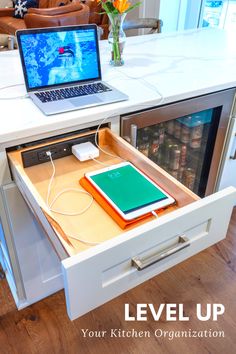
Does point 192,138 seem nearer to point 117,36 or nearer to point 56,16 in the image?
point 117,36

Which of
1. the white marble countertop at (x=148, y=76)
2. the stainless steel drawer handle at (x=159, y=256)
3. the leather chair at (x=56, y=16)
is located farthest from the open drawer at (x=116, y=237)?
the leather chair at (x=56, y=16)

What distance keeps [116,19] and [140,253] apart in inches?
39.6

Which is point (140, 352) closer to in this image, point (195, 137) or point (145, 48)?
point (195, 137)

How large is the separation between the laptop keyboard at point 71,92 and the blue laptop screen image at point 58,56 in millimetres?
31

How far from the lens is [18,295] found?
1353 mm

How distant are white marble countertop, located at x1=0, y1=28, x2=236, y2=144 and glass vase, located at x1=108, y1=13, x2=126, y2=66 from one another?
4 centimetres

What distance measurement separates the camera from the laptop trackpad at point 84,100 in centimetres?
105

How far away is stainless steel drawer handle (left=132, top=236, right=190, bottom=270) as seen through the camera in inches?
27.7

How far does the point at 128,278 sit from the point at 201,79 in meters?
0.93

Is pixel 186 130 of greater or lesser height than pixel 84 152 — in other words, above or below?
below

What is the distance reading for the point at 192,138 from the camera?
1.55 m

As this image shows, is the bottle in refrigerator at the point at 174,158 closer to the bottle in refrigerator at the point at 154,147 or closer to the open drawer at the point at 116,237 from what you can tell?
the bottle in refrigerator at the point at 154,147

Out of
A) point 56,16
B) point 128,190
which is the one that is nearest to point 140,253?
point 128,190

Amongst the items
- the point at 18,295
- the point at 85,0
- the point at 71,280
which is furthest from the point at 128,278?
the point at 85,0
